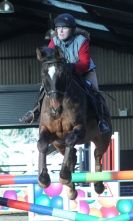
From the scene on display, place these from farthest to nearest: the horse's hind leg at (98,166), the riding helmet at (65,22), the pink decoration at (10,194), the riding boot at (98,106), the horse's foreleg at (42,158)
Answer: the pink decoration at (10,194) < the horse's hind leg at (98,166) < the riding boot at (98,106) < the riding helmet at (65,22) < the horse's foreleg at (42,158)

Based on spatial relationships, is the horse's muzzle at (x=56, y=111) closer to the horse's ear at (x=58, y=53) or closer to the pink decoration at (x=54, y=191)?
the horse's ear at (x=58, y=53)

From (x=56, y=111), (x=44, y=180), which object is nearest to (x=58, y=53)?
(x=56, y=111)

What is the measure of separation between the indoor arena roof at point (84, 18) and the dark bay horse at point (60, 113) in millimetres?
8168

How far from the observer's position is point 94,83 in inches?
273

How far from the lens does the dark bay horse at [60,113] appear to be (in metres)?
5.84

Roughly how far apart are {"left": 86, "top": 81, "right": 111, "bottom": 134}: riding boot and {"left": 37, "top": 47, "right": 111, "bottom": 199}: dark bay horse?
13.6 inches

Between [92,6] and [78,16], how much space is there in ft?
6.45

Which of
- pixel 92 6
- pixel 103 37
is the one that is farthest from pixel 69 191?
pixel 103 37

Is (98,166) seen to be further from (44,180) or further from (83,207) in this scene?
(83,207)

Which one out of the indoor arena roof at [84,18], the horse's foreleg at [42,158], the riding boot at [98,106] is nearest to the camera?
the horse's foreleg at [42,158]

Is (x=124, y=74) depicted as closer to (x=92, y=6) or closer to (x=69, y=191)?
(x=92, y=6)

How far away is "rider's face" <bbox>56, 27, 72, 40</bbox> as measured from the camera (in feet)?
20.5

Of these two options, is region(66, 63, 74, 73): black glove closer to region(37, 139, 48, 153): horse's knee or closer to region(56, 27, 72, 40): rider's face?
region(56, 27, 72, 40): rider's face

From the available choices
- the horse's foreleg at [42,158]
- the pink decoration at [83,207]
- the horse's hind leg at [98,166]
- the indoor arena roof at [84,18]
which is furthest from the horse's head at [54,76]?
the indoor arena roof at [84,18]
